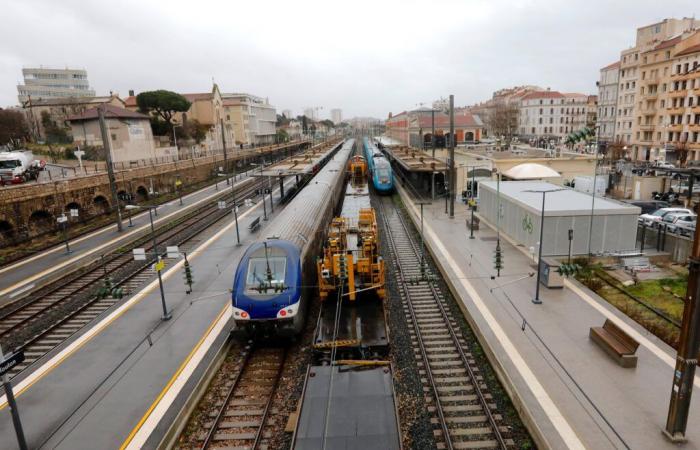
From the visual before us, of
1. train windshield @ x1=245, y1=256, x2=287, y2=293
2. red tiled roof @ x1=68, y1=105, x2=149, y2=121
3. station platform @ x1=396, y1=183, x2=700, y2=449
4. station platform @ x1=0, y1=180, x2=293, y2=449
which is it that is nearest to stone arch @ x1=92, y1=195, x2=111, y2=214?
red tiled roof @ x1=68, y1=105, x2=149, y2=121

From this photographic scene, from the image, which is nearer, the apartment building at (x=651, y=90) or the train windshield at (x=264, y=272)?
the train windshield at (x=264, y=272)

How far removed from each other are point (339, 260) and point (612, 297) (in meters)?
10.9

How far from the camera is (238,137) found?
324ft

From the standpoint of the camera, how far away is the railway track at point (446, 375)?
9.07 meters

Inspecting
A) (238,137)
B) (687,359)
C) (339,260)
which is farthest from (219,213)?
(238,137)

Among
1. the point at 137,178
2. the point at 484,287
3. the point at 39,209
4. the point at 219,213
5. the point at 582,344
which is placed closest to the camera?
the point at 582,344

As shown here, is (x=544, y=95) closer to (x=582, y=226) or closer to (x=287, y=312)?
(x=582, y=226)

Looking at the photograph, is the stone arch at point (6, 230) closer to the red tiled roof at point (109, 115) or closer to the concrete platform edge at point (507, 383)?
the red tiled roof at point (109, 115)

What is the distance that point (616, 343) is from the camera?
1119cm

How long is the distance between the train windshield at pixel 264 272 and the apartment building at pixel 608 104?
223 feet

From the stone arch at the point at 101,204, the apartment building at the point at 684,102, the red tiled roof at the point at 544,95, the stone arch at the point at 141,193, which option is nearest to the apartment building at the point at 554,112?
the red tiled roof at the point at 544,95

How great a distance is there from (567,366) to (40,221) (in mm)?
32329

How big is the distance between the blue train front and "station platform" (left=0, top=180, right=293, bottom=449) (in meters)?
1.72

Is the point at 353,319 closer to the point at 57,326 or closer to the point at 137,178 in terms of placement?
the point at 57,326
